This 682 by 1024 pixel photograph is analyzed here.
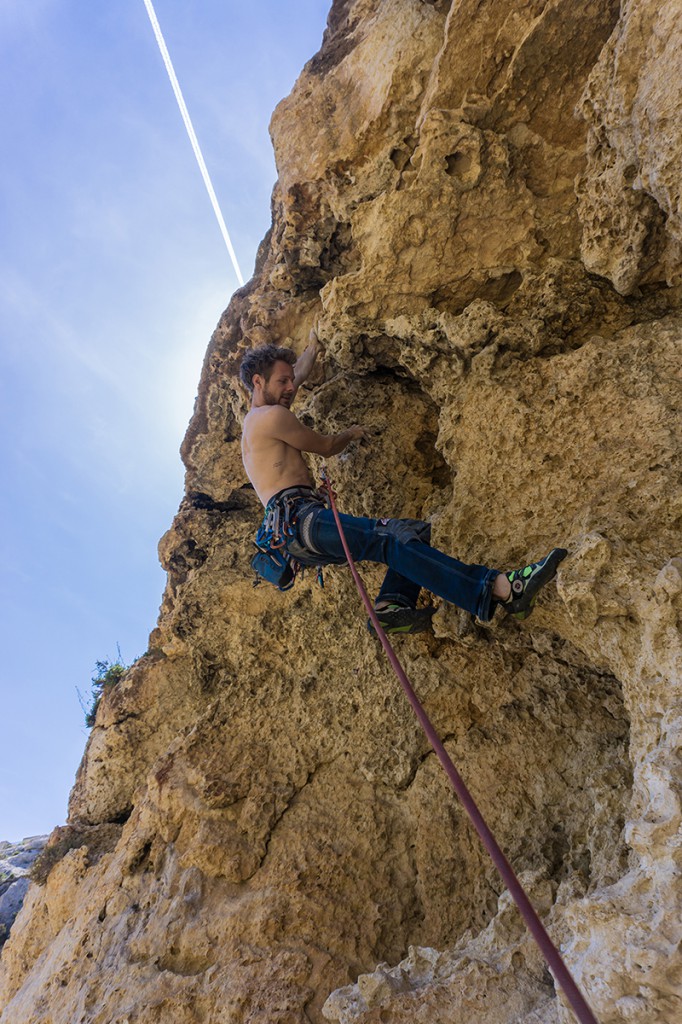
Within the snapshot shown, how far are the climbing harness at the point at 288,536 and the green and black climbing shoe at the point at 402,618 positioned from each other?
0.43 metres

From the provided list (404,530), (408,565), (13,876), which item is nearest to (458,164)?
(404,530)

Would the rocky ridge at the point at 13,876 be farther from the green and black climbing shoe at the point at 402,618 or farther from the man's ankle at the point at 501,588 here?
the man's ankle at the point at 501,588

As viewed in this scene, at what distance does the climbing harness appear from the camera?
347 centimetres

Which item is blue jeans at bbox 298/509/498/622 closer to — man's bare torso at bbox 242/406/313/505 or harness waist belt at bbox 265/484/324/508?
harness waist belt at bbox 265/484/324/508

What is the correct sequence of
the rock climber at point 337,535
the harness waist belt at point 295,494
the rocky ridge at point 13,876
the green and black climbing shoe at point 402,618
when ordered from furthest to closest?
the rocky ridge at point 13,876 → the harness waist belt at point 295,494 → the green and black climbing shoe at point 402,618 → the rock climber at point 337,535

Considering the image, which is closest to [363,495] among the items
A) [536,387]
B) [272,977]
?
[536,387]

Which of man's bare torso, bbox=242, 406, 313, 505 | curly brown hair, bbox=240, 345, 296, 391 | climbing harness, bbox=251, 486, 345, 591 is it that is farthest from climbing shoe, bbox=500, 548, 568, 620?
curly brown hair, bbox=240, 345, 296, 391

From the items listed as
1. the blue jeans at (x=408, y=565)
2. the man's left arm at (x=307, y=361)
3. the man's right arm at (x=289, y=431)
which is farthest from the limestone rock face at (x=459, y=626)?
the man's right arm at (x=289, y=431)

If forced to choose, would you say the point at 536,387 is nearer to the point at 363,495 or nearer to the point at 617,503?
the point at 617,503

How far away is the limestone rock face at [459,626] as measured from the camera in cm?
245

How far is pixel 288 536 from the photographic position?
11.4ft

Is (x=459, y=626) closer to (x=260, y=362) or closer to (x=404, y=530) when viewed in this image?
(x=404, y=530)

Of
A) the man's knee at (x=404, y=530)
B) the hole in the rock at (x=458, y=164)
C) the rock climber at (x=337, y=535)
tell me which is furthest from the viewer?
the hole in the rock at (x=458, y=164)

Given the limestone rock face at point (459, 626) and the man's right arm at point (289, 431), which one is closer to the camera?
the limestone rock face at point (459, 626)
